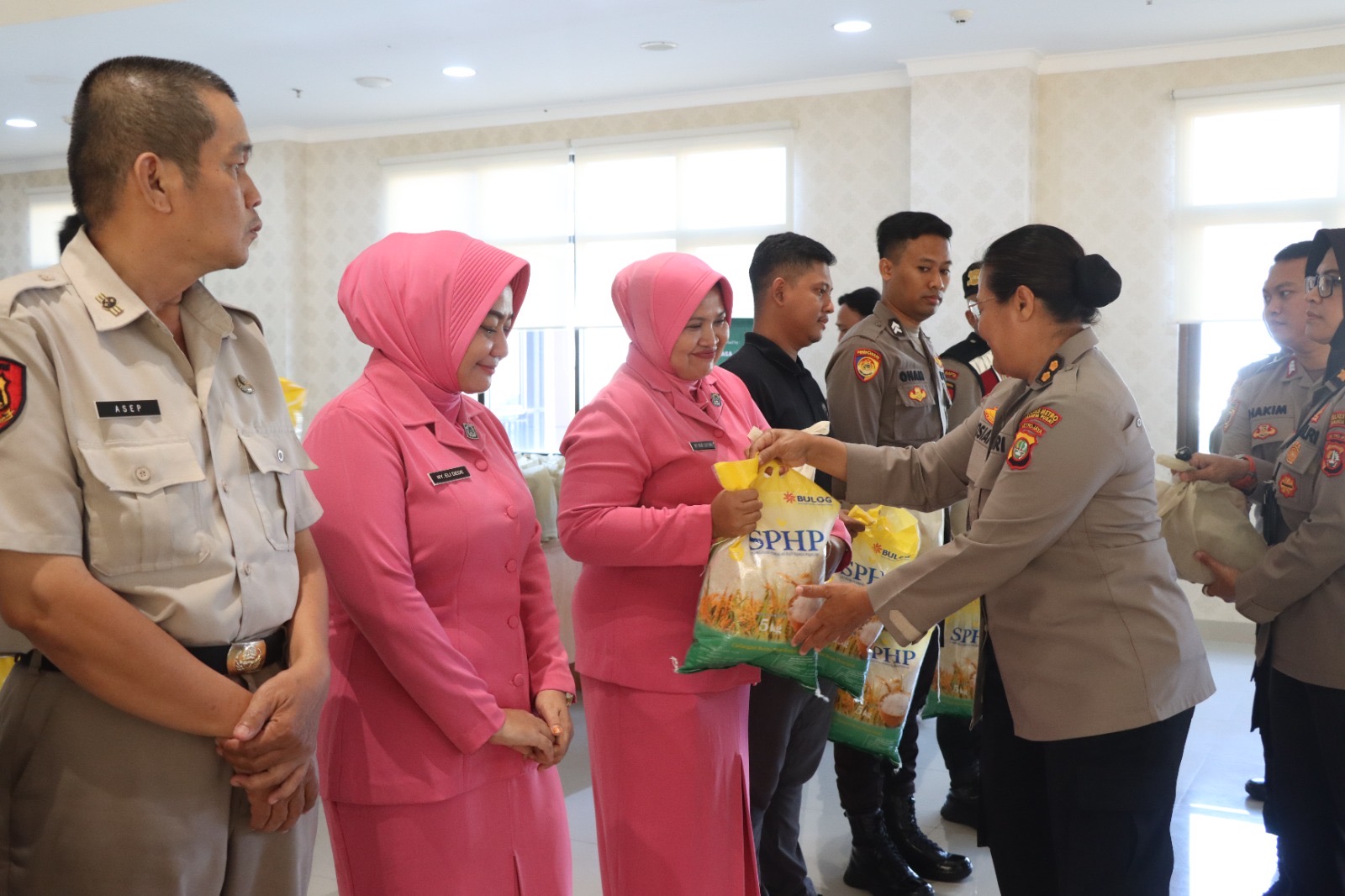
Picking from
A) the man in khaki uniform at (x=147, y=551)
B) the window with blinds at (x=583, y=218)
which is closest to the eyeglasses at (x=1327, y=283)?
the man in khaki uniform at (x=147, y=551)

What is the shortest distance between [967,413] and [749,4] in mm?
3375

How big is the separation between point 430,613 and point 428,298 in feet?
1.70

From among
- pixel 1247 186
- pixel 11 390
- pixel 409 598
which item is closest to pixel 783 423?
pixel 409 598

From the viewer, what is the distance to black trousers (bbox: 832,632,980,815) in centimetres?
323

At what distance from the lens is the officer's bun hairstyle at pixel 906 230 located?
12.1 feet

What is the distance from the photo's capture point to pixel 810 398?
10.6 feet

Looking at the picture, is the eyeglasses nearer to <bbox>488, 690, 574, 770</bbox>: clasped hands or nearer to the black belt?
<bbox>488, 690, 574, 770</bbox>: clasped hands

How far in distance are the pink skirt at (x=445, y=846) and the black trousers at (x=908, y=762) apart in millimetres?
1278

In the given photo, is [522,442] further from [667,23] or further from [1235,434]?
[1235,434]

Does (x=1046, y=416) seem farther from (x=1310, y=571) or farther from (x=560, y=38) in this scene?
(x=560, y=38)

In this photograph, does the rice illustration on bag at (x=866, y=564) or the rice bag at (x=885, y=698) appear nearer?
the rice illustration on bag at (x=866, y=564)

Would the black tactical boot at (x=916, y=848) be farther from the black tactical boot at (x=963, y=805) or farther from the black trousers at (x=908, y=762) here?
the black tactical boot at (x=963, y=805)

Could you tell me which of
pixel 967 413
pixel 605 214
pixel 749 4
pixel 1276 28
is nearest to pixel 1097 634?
pixel 967 413

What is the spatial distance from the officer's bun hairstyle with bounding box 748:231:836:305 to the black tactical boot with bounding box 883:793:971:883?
1576 millimetres
